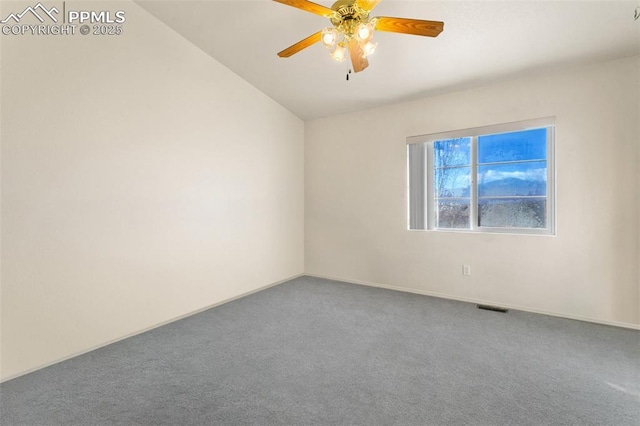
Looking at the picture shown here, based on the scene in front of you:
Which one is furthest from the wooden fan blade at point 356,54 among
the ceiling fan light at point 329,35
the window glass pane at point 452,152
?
the window glass pane at point 452,152

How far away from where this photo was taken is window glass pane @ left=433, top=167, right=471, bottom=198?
350cm

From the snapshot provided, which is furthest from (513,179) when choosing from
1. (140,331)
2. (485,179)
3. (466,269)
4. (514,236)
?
(140,331)

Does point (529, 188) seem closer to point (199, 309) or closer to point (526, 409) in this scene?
point (526, 409)

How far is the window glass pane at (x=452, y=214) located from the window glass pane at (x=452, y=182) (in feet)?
0.29

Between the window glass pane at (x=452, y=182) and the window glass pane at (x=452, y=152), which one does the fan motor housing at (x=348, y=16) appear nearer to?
the window glass pane at (x=452, y=152)

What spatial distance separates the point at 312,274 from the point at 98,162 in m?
3.14

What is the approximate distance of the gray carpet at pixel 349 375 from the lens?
1.59 metres

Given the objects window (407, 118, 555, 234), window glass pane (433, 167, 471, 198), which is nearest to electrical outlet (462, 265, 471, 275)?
window (407, 118, 555, 234)

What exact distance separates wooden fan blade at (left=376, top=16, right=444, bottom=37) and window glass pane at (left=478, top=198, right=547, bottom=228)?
87.3 inches

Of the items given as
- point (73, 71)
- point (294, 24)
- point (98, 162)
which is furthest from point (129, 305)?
point (294, 24)

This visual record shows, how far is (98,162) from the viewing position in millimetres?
2393

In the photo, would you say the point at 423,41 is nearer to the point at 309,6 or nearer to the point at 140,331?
the point at 309,6

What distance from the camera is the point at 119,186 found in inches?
99.4

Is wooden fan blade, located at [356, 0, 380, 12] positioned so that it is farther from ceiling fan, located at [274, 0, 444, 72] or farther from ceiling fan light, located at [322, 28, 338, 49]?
ceiling fan light, located at [322, 28, 338, 49]
